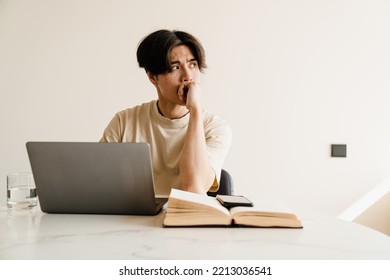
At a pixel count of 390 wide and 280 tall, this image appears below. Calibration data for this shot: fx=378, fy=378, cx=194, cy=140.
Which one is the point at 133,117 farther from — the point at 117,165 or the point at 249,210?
the point at 249,210

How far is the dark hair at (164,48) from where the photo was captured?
1.52 meters

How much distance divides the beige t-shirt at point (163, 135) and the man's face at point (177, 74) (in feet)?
0.33

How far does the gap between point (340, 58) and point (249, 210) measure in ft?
6.06

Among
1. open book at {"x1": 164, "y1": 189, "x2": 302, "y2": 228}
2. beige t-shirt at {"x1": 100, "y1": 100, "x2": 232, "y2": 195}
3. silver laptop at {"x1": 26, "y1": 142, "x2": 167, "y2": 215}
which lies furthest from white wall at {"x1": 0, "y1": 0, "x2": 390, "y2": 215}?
open book at {"x1": 164, "y1": 189, "x2": 302, "y2": 228}

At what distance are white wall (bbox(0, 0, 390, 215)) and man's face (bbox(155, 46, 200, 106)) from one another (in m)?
0.80

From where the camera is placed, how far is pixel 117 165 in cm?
93

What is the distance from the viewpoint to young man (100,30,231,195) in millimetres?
1516

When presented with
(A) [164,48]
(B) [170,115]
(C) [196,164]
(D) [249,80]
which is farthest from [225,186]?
(D) [249,80]

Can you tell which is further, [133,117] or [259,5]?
[259,5]

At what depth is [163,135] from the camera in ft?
5.11

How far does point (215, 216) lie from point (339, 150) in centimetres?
176

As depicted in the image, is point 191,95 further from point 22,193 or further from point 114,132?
point 22,193
